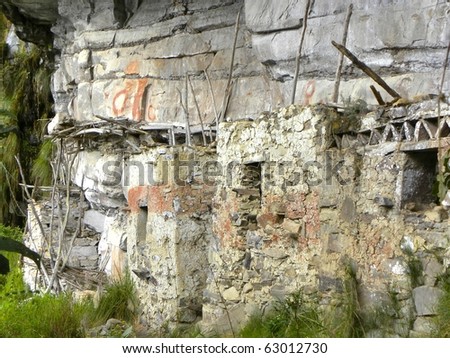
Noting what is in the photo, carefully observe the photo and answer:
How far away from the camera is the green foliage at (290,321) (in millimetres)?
5562

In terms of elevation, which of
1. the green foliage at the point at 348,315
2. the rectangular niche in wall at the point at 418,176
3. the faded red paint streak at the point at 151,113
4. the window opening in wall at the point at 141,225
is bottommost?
the green foliage at the point at 348,315

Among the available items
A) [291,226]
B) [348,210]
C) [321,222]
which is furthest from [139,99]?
[348,210]

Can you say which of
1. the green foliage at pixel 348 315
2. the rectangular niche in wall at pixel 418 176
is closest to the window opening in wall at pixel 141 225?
the green foliage at pixel 348 315

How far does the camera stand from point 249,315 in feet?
21.3

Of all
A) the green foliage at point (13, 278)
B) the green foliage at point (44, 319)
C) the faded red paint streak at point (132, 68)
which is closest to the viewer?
the green foliage at point (44, 319)

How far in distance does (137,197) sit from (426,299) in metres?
3.79

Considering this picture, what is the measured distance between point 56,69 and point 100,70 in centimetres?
276

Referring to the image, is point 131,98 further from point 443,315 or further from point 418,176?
point 443,315

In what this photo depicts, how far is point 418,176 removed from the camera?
5.33m

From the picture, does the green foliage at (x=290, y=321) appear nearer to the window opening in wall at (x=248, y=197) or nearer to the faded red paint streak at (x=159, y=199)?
the window opening in wall at (x=248, y=197)

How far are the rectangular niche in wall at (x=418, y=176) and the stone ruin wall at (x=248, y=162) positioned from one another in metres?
0.05

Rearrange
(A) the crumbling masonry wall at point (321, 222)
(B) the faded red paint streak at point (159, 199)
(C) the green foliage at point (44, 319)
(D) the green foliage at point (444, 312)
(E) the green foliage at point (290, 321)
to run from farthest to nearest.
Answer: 1. (B) the faded red paint streak at point (159, 199)
2. (C) the green foliage at point (44, 319)
3. (E) the green foliage at point (290, 321)
4. (A) the crumbling masonry wall at point (321, 222)
5. (D) the green foliage at point (444, 312)

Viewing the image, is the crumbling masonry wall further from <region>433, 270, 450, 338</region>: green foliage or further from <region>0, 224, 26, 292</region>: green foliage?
<region>0, 224, 26, 292</region>: green foliage

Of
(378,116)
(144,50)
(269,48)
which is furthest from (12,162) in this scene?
(378,116)
